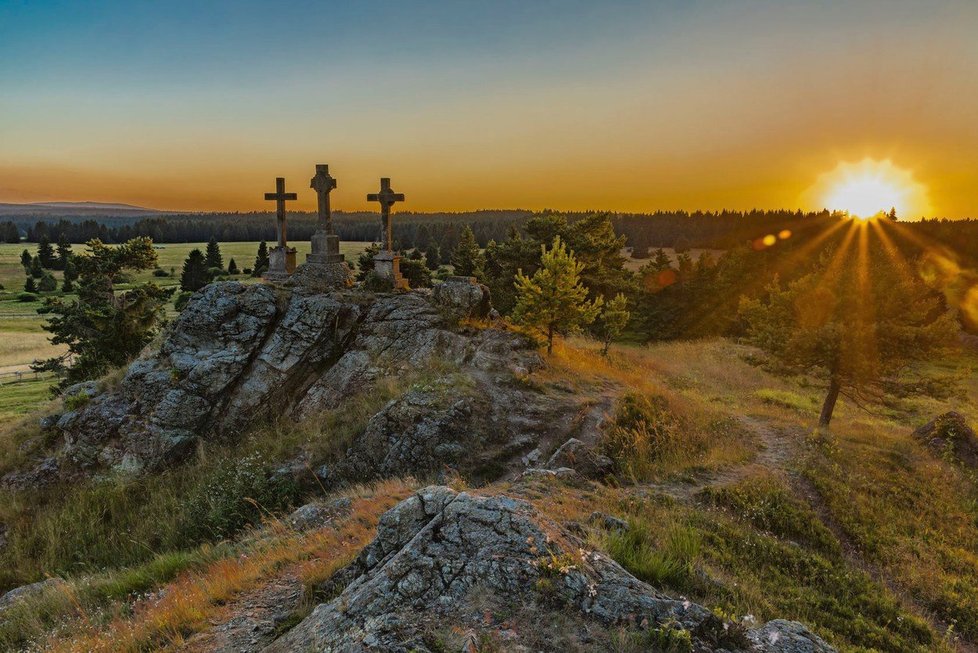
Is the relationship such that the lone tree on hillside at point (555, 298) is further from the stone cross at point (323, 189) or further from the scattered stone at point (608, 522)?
the scattered stone at point (608, 522)

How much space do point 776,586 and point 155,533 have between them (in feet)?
42.0

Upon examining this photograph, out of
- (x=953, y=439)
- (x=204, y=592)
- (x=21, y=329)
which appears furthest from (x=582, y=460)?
(x=21, y=329)

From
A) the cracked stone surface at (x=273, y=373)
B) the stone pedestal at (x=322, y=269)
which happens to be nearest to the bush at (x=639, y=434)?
the cracked stone surface at (x=273, y=373)

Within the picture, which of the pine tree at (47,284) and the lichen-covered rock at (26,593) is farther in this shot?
the pine tree at (47,284)

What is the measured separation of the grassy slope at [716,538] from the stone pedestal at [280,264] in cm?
705

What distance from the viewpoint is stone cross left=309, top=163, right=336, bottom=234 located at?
17969 millimetres

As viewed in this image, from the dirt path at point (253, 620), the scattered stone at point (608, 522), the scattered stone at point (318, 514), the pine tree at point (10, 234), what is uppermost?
the pine tree at point (10, 234)

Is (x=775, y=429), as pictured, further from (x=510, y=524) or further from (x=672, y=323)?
(x=672, y=323)

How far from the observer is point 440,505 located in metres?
5.68

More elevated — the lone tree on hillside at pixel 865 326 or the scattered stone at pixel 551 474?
the lone tree on hillside at pixel 865 326

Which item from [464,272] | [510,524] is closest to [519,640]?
[510,524]

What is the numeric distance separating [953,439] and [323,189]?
73.2ft

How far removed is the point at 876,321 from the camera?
51.0ft

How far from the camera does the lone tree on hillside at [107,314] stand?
23.0 metres
